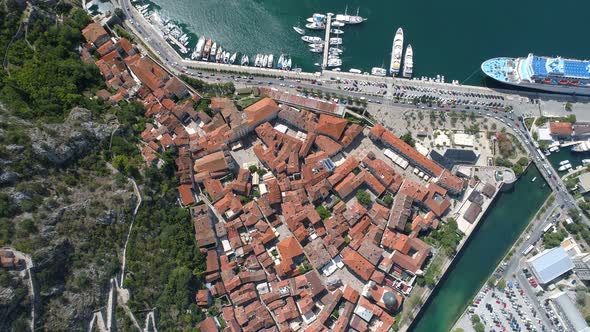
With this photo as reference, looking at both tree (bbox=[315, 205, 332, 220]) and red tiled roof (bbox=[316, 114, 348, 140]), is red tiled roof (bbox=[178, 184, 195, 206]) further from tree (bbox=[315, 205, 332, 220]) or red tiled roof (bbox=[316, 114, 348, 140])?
red tiled roof (bbox=[316, 114, 348, 140])

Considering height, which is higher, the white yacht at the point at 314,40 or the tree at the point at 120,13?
the white yacht at the point at 314,40

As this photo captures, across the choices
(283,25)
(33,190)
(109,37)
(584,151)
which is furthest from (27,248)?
(584,151)

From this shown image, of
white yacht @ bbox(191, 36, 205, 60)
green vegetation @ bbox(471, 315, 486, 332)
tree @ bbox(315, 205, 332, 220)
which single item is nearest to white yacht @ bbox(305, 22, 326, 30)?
white yacht @ bbox(191, 36, 205, 60)

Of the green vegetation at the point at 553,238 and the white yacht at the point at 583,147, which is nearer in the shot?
the green vegetation at the point at 553,238

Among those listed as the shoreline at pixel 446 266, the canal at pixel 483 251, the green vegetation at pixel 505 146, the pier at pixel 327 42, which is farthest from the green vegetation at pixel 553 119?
the pier at pixel 327 42

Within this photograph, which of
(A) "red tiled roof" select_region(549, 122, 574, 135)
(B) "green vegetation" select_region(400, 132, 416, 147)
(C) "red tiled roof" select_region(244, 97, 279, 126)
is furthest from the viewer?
(A) "red tiled roof" select_region(549, 122, 574, 135)

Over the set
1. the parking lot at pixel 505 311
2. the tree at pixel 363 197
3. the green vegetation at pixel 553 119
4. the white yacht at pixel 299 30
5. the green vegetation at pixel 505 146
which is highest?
the white yacht at pixel 299 30

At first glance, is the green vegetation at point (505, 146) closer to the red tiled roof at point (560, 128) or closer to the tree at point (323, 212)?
the red tiled roof at point (560, 128)

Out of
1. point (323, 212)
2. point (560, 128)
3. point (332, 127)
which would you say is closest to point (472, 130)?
point (560, 128)
